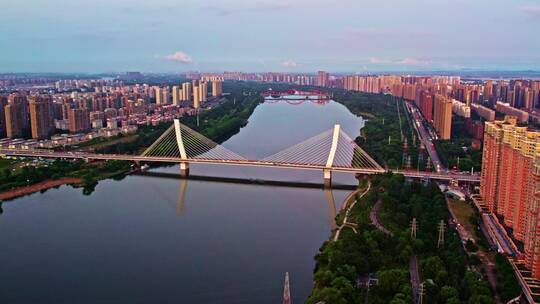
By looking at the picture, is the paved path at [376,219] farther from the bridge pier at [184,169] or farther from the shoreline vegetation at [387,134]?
the bridge pier at [184,169]

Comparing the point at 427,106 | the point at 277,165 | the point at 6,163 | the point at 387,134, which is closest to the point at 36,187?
the point at 6,163

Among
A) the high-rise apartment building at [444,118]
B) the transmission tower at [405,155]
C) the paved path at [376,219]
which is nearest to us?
the paved path at [376,219]

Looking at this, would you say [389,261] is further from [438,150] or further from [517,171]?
[438,150]

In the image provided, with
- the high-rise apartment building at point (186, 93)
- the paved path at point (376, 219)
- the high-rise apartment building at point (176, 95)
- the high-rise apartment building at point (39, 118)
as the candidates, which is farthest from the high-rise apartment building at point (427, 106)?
the high-rise apartment building at point (186, 93)

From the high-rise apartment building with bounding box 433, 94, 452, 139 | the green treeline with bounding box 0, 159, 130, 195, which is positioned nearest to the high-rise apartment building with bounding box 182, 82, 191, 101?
the high-rise apartment building with bounding box 433, 94, 452, 139

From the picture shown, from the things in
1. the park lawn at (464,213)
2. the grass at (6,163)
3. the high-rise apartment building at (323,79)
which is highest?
the high-rise apartment building at (323,79)

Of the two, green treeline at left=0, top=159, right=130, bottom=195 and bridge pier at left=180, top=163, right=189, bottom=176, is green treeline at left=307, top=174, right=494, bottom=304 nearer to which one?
bridge pier at left=180, top=163, right=189, bottom=176
